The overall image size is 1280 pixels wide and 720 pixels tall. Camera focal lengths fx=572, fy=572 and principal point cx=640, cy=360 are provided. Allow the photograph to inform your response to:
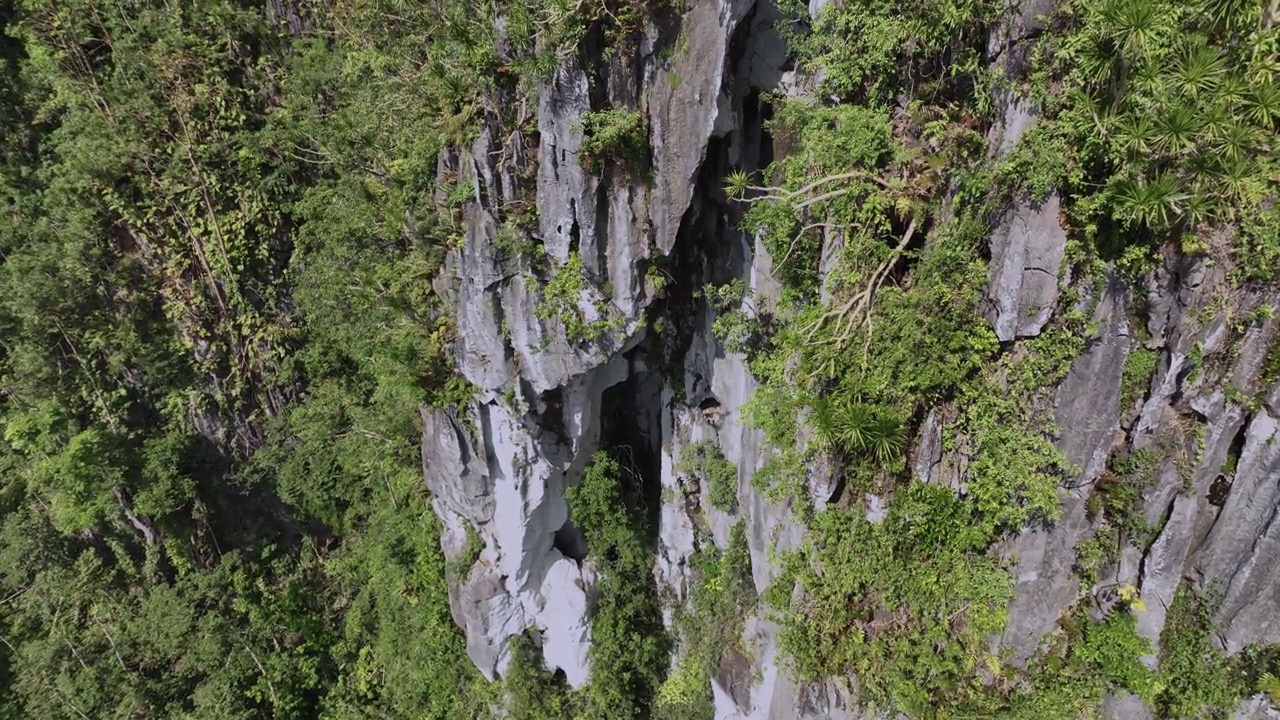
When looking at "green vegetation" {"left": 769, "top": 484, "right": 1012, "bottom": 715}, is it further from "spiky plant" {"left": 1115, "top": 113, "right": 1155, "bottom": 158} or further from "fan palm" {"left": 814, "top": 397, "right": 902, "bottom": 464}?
"spiky plant" {"left": 1115, "top": 113, "right": 1155, "bottom": 158}

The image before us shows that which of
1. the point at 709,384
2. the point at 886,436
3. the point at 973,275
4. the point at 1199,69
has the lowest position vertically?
the point at 709,384

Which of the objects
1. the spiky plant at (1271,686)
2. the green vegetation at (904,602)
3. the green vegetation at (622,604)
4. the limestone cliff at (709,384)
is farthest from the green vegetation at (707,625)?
the spiky plant at (1271,686)

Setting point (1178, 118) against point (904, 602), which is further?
point (904, 602)

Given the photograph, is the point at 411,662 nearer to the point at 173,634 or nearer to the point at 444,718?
the point at 444,718

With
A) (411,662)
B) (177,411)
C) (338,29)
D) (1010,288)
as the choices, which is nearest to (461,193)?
(338,29)

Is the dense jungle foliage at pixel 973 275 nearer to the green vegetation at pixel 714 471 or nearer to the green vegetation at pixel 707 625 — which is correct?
the green vegetation at pixel 714 471

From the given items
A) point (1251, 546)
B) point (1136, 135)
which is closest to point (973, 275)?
point (1136, 135)

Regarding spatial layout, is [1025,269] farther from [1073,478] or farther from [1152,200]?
[1073,478]
